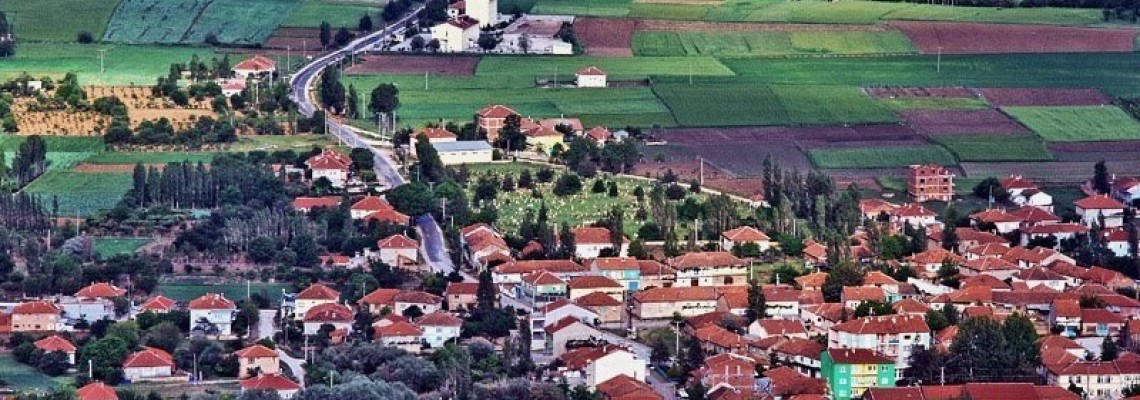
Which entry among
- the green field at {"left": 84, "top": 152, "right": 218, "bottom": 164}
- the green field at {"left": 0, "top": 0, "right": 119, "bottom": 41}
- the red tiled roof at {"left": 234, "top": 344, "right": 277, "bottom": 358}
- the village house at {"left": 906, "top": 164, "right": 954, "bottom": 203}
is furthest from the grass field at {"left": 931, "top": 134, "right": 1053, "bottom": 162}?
the red tiled roof at {"left": 234, "top": 344, "right": 277, "bottom": 358}

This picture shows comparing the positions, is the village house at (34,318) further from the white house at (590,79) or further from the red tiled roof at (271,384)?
the white house at (590,79)

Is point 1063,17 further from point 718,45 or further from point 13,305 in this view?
point 13,305

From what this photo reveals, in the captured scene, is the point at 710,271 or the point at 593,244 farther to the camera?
the point at 593,244

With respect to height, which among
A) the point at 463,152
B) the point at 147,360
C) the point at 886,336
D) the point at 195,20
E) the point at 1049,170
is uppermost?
the point at 195,20

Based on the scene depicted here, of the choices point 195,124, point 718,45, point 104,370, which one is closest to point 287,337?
point 104,370

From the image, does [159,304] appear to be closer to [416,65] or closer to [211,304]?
[211,304]

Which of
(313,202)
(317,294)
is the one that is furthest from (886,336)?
(313,202)

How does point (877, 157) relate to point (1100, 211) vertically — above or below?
above

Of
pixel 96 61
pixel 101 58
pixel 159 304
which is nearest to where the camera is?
pixel 159 304
